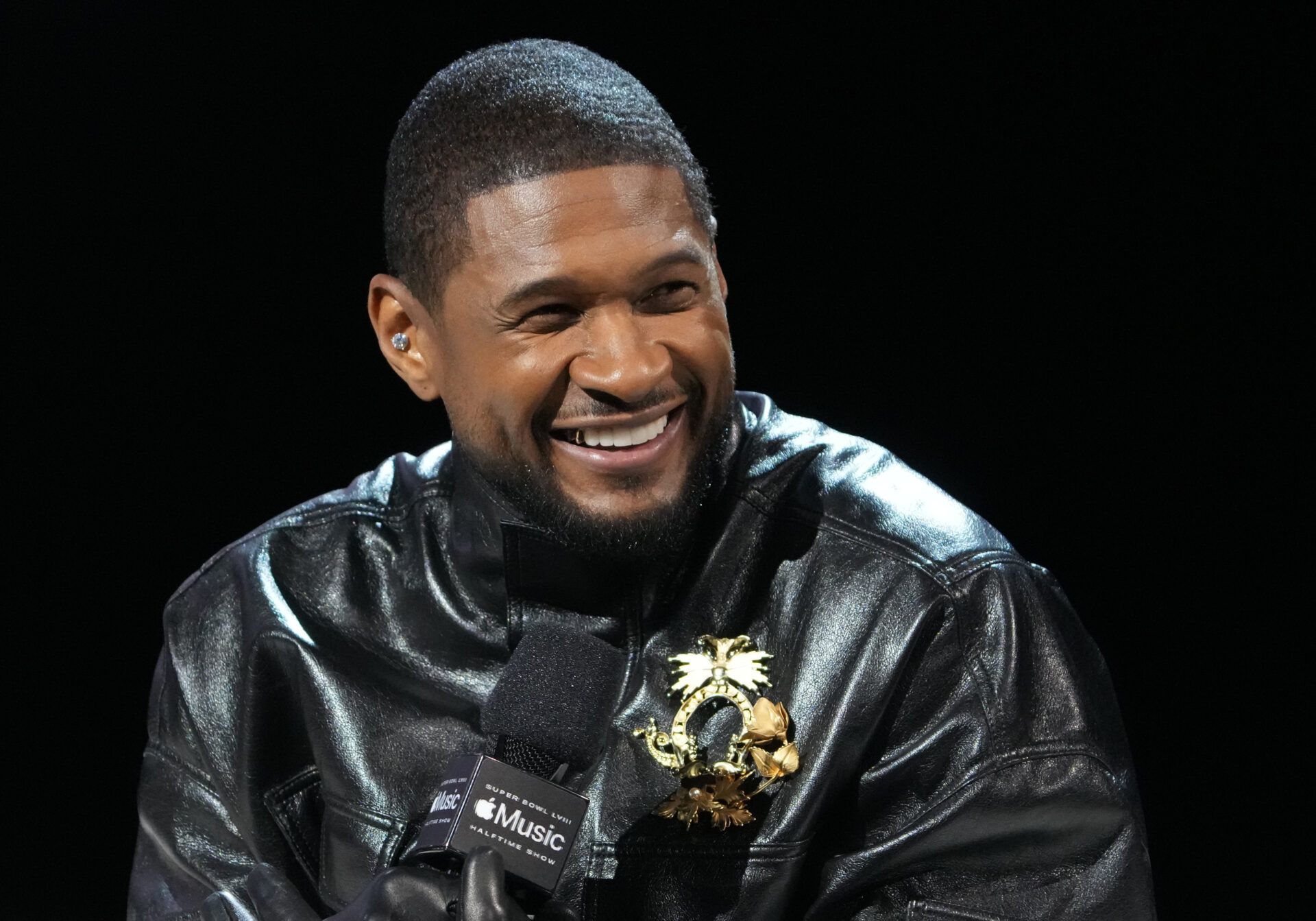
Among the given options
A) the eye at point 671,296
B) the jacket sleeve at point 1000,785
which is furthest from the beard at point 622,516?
the jacket sleeve at point 1000,785

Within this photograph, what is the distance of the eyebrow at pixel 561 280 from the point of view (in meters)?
1.72

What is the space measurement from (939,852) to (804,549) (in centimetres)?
34

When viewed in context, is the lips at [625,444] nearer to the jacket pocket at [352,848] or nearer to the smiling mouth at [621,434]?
the smiling mouth at [621,434]

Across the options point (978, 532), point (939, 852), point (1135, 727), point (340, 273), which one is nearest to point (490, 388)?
point (978, 532)

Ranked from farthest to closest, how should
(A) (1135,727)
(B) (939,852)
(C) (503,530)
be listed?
1. (A) (1135,727)
2. (C) (503,530)
3. (B) (939,852)

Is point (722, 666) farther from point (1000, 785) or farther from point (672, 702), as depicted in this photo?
point (1000, 785)

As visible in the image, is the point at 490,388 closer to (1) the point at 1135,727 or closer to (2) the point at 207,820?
(2) the point at 207,820

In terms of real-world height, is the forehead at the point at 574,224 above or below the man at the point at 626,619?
above

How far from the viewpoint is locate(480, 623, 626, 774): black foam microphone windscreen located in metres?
1.63

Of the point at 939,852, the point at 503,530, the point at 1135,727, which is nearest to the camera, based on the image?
the point at 939,852

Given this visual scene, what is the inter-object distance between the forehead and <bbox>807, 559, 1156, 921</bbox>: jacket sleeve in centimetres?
46

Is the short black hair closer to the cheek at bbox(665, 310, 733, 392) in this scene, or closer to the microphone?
the cheek at bbox(665, 310, 733, 392)

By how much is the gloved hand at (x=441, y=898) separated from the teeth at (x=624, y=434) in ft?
1.45

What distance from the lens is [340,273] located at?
257 centimetres
